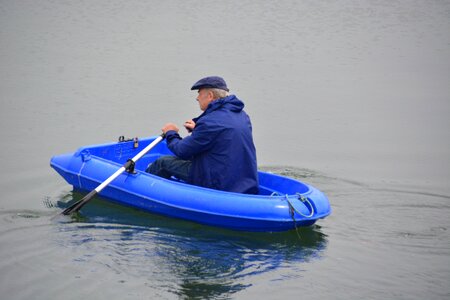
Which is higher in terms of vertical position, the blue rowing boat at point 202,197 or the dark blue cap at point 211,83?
the dark blue cap at point 211,83

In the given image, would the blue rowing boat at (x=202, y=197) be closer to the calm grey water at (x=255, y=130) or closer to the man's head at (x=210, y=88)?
the calm grey water at (x=255, y=130)

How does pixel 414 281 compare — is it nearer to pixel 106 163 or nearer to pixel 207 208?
pixel 207 208

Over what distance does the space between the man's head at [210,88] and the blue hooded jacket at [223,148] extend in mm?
120

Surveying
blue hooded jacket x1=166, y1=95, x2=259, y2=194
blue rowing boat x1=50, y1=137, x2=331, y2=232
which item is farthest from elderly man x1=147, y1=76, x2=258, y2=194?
blue rowing boat x1=50, y1=137, x2=331, y2=232

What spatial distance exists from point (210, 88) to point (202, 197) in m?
1.23

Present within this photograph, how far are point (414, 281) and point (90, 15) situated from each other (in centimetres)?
1470

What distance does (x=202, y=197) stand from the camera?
303 inches

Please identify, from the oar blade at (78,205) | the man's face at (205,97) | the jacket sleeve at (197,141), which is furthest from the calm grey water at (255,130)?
the man's face at (205,97)

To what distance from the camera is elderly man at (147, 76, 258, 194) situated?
25.1 feet

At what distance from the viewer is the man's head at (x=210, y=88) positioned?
25.6 feet

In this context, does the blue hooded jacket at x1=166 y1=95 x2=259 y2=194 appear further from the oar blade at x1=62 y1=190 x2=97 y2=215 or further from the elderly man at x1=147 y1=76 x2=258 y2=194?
the oar blade at x1=62 y1=190 x2=97 y2=215

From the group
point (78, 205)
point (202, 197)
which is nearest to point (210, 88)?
point (202, 197)

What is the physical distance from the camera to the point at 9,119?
1202 centimetres

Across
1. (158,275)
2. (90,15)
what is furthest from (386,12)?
(158,275)
